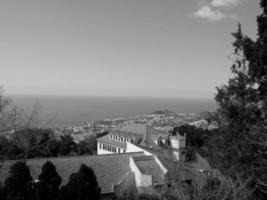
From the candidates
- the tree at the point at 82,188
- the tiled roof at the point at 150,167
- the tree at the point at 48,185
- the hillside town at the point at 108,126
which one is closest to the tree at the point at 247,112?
the tiled roof at the point at 150,167

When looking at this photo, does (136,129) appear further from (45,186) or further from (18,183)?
(18,183)

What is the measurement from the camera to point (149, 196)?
13.8 m

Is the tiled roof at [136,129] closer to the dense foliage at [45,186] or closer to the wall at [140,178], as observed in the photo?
the wall at [140,178]

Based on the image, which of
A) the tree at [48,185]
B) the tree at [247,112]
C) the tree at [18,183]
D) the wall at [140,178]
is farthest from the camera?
the wall at [140,178]

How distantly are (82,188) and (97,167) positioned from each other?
4441 mm

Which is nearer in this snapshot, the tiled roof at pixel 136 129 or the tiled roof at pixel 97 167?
the tiled roof at pixel 97 167

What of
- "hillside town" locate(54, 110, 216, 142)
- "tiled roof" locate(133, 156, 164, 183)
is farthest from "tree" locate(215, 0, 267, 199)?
"hillside town" locate(54, 110, 216, 142)

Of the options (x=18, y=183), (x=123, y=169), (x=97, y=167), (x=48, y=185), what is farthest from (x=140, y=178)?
(x=18, y=183)

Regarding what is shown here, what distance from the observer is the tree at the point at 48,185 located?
1295 centimetres

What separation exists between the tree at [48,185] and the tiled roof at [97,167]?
2.25 m

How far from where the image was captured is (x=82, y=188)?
13.2 m

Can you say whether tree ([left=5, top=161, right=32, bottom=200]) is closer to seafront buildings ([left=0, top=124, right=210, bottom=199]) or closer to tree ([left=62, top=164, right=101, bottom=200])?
tree ([left=62, top=164, right=101, bottom=200])

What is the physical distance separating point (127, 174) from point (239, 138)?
8.76m

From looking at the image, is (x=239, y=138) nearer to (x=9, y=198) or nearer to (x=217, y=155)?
(x=217, y=155)
